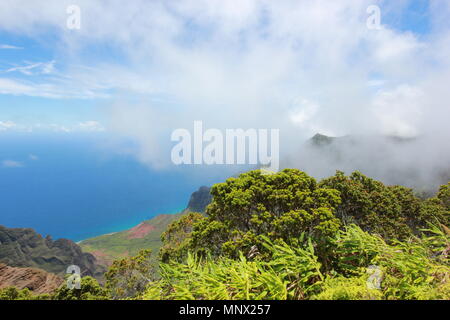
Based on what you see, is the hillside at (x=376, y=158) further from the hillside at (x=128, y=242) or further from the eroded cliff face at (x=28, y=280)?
the eroded cliff face at (x=28, y=280)

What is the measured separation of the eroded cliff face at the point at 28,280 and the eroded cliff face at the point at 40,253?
36.4m

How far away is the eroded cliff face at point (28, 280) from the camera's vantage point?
20.0 metres

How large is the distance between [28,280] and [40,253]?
51.8m

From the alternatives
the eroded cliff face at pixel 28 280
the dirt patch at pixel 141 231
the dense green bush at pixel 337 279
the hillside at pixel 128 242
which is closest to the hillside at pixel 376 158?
the hillside at pixel 128 242

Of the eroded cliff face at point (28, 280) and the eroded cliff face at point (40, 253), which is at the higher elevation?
the eroded cliff face at point (28, 280)

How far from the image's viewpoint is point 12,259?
173ft

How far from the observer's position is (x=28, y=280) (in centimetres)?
2206

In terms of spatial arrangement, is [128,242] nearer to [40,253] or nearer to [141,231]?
[141,231]

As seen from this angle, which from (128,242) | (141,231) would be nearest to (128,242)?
(128,242)

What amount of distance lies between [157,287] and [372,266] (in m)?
2.36

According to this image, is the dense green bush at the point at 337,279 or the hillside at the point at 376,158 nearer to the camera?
the dense green bush at the point at 337,279

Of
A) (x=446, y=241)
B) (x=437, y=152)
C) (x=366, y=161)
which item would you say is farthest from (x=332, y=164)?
(x=446, y=241)
